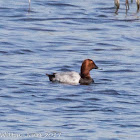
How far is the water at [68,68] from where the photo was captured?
41.1ft

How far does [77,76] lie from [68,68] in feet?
4.70

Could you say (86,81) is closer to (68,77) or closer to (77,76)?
(77,76)

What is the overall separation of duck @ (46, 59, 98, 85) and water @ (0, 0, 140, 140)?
0.64 feet

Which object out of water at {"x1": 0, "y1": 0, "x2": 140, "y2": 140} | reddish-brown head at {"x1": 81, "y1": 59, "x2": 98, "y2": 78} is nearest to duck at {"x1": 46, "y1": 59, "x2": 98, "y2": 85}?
reddish-brown head at {"x1": 81, "y1": 59, "x2": 98, "y2": 78}

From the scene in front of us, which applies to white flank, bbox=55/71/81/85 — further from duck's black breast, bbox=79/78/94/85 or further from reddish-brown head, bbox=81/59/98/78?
reddish-brown head, bbox=81/59/98/78

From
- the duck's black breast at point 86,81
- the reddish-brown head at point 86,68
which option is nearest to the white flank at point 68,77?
the duck's black breast at point 86,81

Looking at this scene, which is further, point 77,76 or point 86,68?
point 86,68

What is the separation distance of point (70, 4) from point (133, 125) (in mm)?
15565

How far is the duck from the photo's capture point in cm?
1672

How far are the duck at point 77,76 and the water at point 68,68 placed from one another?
0.19 metres

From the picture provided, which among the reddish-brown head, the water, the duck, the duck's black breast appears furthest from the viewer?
the reddish-brown head

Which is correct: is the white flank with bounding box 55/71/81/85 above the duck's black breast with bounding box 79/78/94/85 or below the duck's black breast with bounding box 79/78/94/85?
above

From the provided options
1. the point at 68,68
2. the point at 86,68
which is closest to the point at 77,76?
the point at 86,68

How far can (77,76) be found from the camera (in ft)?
56.0
